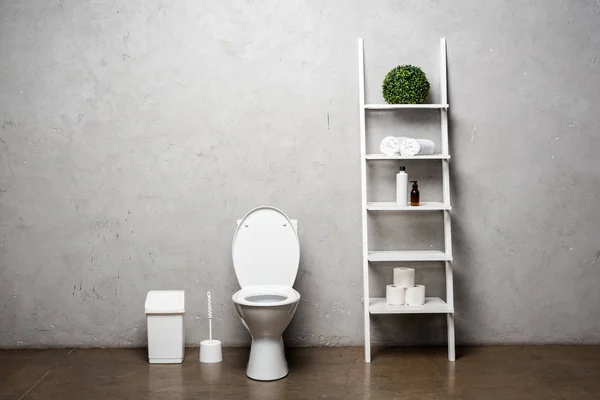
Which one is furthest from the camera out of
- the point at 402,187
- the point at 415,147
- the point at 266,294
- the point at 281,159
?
the point at 281,159

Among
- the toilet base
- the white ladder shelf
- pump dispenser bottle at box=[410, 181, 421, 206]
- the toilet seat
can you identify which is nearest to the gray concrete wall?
the white ladder shelf

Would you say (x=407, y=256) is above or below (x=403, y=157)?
below

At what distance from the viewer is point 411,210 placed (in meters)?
3.44

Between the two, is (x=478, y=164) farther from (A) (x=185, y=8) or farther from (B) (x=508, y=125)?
(A) (x=185, y=8)

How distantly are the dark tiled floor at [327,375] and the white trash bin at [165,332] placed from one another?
0.06 m

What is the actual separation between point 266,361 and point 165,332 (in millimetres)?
641

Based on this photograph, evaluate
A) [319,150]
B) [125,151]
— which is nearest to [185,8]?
[125,151]

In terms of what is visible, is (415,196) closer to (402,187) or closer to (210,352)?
(402,187)

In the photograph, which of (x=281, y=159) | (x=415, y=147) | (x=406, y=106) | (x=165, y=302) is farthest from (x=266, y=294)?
(x=406, y=106)

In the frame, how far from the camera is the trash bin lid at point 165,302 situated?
3322mm

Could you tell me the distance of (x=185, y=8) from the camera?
11.5ft

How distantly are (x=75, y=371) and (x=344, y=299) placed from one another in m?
1.47

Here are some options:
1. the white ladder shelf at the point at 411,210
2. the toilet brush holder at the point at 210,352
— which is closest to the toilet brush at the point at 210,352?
the toilet brush holder at the point at 210,352

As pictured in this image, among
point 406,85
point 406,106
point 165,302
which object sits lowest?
point 165,302
